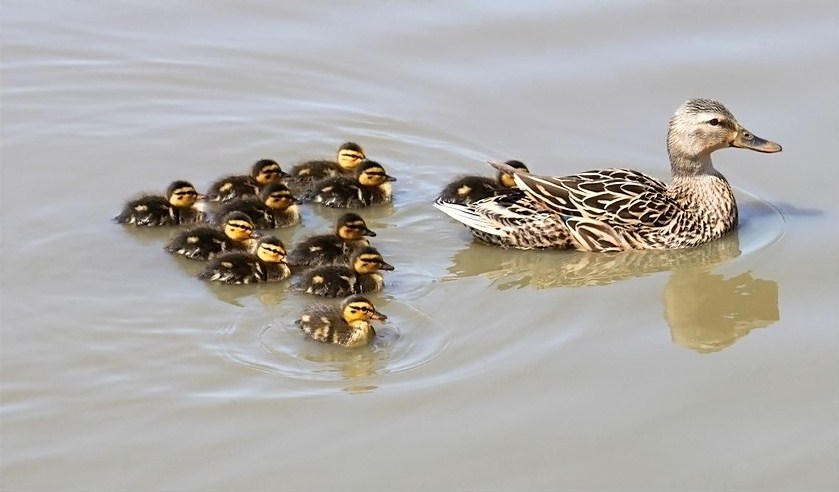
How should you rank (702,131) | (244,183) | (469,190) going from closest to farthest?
(702,131), (469,190), (244,183)

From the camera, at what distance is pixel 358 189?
720cm

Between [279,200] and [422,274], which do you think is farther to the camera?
[279,200]

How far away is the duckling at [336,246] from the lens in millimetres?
6633

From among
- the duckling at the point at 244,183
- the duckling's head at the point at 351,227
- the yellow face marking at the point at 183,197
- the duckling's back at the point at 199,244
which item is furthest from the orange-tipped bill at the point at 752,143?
the yellow face marking at the point at 183,197

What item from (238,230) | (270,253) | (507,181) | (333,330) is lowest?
(333,330)

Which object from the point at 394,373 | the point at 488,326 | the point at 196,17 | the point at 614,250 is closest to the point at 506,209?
the point at 614,250

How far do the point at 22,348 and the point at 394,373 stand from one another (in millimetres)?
1418

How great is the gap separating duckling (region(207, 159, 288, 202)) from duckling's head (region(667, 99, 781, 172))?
1917 mm

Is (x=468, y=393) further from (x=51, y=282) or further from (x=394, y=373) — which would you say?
(x=51, y=282)

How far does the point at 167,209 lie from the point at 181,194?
0.10 m

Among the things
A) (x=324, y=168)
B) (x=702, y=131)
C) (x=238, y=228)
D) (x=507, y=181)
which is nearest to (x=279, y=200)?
(x=238, y=228)

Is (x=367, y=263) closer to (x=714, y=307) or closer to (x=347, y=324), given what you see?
(x=347, y=324)

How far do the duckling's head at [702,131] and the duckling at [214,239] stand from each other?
2016mm

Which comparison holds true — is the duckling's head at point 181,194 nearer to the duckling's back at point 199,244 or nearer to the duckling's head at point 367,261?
the duckling's back at point 199,244
